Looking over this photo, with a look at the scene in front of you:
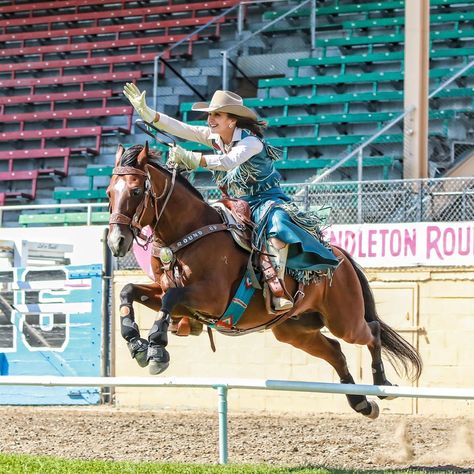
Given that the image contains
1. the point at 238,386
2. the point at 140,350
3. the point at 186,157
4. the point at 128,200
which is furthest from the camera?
the point at 186,157

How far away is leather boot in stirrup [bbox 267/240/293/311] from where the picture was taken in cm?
821

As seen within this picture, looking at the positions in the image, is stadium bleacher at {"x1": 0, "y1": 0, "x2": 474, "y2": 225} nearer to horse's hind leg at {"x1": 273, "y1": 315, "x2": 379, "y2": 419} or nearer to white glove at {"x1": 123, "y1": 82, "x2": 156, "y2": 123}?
horse's hind leg at {"x1": 273, "y1": 315, "x2": 379, "y2": 419}

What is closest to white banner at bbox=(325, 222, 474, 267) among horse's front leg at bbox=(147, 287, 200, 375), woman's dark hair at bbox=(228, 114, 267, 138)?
woman's dark hair at bbox=(228, 114, 267, 138)

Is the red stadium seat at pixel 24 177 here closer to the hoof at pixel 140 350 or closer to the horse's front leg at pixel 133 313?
the horse's front leg at pixel 133 313

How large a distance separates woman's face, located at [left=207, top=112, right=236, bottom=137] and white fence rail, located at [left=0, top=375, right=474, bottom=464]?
1.81 metres

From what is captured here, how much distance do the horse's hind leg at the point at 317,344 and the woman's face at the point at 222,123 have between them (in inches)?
67.0

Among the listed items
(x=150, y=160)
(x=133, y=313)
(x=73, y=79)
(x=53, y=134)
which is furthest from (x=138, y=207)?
(x=73, y=79)

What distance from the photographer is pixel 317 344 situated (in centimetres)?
927

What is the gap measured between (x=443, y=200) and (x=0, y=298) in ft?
18.8

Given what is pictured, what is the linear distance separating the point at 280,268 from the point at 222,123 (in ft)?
3.77

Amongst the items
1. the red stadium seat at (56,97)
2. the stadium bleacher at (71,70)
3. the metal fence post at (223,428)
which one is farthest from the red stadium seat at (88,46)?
the metal fence post at (223,428)

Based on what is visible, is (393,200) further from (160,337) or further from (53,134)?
(53,134)

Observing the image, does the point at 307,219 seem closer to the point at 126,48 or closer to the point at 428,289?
the point at 428,289

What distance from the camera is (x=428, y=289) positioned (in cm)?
1258
